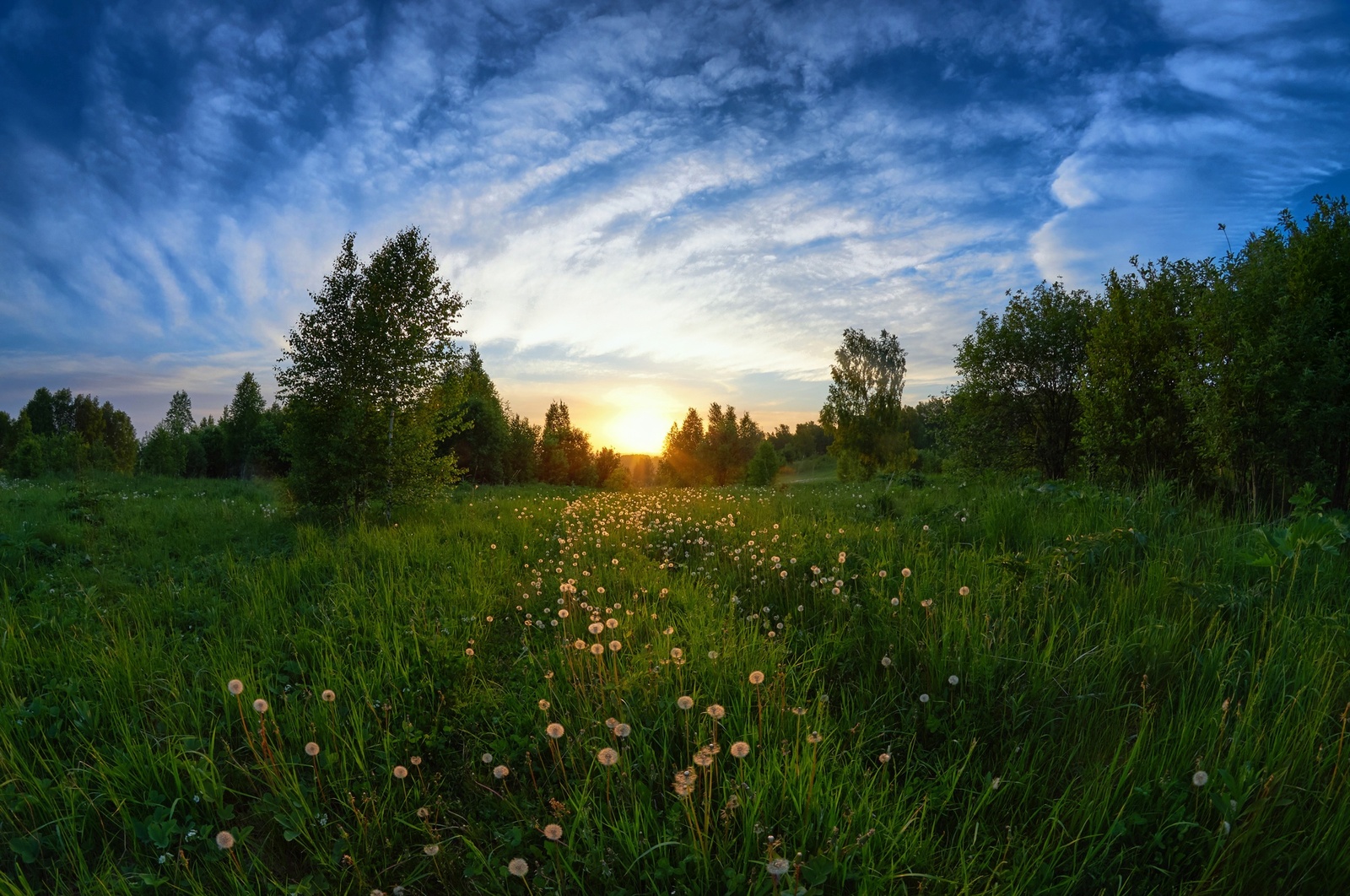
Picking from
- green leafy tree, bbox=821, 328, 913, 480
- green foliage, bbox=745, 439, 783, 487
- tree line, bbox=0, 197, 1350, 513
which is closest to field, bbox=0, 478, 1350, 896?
tree line, bbox=0, 197, 1350, 513

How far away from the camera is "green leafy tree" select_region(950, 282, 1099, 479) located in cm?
1555

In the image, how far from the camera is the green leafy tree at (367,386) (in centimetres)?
1103

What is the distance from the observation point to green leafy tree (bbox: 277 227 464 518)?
11.0 m

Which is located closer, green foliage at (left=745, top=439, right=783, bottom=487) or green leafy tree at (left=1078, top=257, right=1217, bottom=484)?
green leafy tree at (left=1078, top=257, right=1217, bottom=484)

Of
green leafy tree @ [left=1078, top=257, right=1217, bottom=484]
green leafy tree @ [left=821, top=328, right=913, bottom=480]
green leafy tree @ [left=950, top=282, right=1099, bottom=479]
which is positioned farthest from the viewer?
green leafy tree @ [left=821, top=328, right=913, bottom=480]

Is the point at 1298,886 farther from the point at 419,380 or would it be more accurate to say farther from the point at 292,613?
the point at 419,380

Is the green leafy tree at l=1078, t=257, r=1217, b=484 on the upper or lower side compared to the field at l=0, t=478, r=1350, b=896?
upper

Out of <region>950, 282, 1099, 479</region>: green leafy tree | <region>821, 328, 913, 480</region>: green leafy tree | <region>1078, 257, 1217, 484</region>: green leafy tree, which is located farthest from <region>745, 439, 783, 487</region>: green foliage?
<region>1078, 257, 1217, 484</region>: green leafy tree

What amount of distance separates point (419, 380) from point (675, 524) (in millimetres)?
7015

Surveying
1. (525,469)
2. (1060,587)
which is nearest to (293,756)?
(1060,587)

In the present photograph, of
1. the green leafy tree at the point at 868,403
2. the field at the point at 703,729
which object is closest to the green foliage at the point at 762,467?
the green leafy tree at the point at 868,403

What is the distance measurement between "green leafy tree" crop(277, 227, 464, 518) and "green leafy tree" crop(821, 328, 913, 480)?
1118 inches

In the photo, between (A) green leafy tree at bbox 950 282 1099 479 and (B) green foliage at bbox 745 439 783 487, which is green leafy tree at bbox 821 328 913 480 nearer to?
(B) green foliage at bbox 745 439 783 487

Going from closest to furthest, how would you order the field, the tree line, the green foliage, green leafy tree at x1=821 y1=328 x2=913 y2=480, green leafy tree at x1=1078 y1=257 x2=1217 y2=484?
the field, the tree line, green leafy tree at x1=1078 y1=257 x2=1217 y2=484, green leafy tree at x1=821 y1=328 x2=913 y2=480, the green foliage
